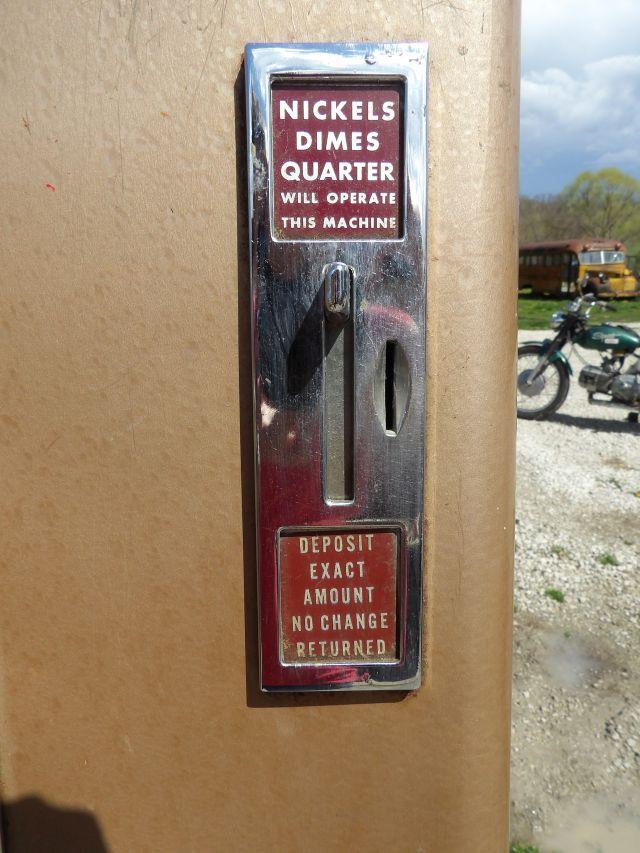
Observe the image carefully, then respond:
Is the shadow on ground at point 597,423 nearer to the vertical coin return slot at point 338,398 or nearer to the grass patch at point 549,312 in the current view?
the vertical coin return slot at point 338,398

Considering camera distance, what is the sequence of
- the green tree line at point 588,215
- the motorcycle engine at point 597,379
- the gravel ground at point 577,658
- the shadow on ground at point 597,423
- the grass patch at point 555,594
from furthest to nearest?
the green tree line at point 588,215 → the shadow on ground at point 597,423 → the motorcycle engine at point 597,379 → the grass patch at point 555,594 → the gravel ground at point 577,658

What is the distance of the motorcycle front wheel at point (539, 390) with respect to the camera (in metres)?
5.50

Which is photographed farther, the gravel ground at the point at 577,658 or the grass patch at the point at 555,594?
the grass patch at the point at 555,594

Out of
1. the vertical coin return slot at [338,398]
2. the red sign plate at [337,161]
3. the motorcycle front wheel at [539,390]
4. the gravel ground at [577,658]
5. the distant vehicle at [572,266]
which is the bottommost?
the gravel ground at [577,658]

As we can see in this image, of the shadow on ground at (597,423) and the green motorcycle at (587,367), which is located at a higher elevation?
the green motorcycle at (587,367)

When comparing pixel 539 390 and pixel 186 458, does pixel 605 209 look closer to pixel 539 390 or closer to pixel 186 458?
pixel 539 390

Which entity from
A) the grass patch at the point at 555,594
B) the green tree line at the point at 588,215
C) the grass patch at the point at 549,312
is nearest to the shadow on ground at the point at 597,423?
the grass patch at the point at 555,594

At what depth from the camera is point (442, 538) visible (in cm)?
108

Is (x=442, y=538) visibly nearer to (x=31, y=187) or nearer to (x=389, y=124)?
(x=389, y=124)

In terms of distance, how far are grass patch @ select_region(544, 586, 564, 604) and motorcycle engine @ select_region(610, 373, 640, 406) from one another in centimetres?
255

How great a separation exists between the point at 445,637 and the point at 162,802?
1.62ft

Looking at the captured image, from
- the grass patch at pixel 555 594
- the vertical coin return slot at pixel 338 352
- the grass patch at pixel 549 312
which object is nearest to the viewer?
the vertical coin return slot at pixel 338 352

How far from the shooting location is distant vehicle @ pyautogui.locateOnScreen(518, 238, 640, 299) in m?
17.0

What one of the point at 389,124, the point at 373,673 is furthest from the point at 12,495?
the point at 389,124
